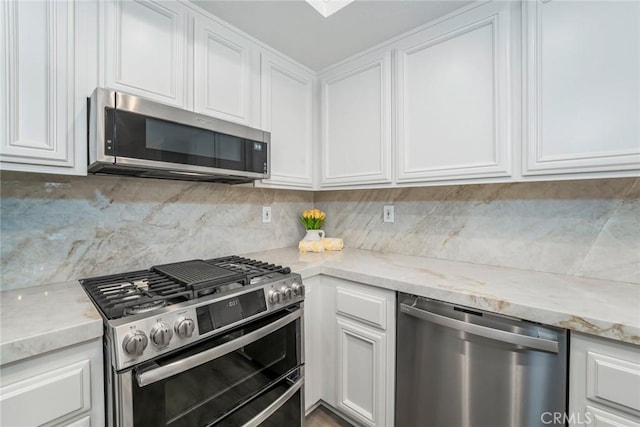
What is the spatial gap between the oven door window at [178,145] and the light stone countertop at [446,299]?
1.84ft

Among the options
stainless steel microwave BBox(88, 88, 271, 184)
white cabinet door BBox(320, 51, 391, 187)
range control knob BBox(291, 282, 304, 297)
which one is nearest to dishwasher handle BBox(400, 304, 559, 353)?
range control knob BBox(291, 282, 304, 297)

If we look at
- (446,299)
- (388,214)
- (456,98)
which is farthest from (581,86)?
(388,214)

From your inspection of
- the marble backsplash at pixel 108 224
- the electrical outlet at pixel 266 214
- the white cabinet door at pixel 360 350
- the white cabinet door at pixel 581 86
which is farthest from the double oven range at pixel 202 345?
the white cabinet door at pixel 581 86

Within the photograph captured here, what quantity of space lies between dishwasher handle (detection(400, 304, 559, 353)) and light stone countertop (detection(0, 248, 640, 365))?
69 millimetres

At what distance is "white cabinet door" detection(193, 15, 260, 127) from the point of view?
1353mm

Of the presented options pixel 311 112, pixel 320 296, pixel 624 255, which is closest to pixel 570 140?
pixel 624 255

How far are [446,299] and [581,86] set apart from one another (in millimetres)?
977

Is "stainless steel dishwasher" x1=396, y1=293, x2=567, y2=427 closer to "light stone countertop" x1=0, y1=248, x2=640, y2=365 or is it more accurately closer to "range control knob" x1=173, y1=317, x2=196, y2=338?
"light stone countertop" x1=0, y1=248, x2=640, y2=365

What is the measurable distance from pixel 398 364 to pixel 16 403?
1297 mm

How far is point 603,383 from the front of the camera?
0.80m

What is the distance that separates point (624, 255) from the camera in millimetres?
1181

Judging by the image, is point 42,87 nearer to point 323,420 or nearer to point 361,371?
point 361,371

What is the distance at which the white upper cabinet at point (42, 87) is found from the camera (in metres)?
0.88

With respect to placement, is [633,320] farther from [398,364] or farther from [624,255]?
[398,364]
